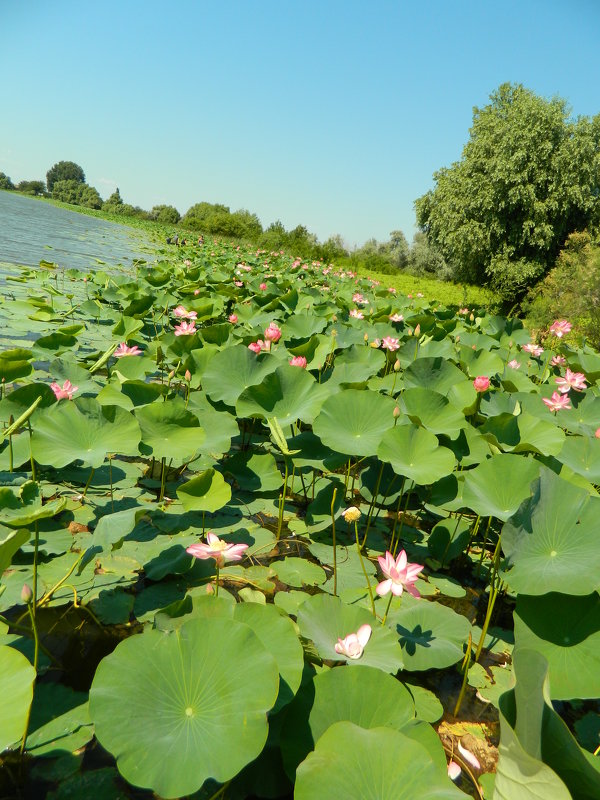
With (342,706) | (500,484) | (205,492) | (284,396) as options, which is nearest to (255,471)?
(284,396)

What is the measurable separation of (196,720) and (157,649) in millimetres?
126

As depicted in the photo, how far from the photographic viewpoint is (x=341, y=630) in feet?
3.52

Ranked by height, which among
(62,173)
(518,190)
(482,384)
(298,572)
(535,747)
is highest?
(62,173)

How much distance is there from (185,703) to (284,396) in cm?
133

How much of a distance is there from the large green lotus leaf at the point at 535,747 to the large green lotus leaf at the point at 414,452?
909 mm

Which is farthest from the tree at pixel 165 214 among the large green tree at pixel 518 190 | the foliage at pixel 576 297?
the foliage at pixel 576 297

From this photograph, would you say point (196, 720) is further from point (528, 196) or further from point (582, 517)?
point (528, 196)

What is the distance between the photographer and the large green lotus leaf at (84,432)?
1585mm

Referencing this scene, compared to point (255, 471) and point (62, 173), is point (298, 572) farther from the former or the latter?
point (62, 173)

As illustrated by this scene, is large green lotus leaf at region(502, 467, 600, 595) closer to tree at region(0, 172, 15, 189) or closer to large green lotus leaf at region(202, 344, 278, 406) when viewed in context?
large green lotus leaf at region(202, 344, 278, 406)

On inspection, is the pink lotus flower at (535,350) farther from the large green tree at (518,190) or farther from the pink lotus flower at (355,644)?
the large green tree at (518,190)

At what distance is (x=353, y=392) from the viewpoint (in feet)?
5.94

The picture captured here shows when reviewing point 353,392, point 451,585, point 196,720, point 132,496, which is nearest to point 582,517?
point 451,585

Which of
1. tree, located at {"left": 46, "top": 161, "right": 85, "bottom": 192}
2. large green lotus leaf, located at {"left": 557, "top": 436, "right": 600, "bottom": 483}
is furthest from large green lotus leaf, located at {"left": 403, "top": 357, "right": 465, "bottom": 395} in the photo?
tree, located at {"left": 46, "top": 161, "right": 85, "bottom": 192}
